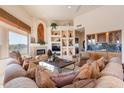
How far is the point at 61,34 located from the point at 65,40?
40cm

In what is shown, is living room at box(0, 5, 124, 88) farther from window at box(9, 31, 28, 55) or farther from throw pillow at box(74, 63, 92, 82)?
throw pillow at box(74, 63, 92, 82)

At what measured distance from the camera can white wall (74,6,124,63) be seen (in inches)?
207

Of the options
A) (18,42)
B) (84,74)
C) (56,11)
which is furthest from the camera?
(56,11)

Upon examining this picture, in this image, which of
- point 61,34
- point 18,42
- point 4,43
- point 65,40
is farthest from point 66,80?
point 65,40

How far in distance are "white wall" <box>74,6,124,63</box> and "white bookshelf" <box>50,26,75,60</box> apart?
0.74 metres

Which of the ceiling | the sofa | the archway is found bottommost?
the sofa

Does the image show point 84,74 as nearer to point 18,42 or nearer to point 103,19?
point 18,42

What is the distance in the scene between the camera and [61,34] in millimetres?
7941

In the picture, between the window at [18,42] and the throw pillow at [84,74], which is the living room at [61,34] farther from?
the throw pillow at [84,74]

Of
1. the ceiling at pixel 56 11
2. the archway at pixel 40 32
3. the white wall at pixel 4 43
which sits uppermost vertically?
the ceiling at pixel 56 11

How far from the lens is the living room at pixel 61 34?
4.55m

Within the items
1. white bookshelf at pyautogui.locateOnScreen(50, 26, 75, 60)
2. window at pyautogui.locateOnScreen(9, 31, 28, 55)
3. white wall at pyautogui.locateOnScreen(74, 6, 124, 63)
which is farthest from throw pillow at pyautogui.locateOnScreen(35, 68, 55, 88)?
white bookshelf at pyautogui.locateOnScreen(50, 26, 75, 60)

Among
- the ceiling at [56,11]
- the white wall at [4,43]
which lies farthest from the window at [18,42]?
the ceiling at [56,11]
